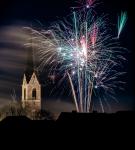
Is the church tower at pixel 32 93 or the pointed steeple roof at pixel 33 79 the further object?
the church tower at pixel 32 93

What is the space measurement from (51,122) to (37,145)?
17.7 feet

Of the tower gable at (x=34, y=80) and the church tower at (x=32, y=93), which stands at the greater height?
the tower gable at (x=34, y=80)

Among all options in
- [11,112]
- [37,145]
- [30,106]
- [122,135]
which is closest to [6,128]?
[37,145]

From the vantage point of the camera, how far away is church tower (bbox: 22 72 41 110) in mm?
85312

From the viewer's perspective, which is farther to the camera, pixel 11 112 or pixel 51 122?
pixel 11 112

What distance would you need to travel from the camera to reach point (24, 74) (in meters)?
83.6

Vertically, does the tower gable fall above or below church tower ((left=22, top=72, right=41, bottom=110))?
above

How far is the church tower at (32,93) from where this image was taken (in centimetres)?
8531

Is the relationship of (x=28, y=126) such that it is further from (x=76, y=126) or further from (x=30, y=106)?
(x=30, y=106)

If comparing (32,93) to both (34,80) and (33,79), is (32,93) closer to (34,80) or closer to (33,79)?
(34,80)

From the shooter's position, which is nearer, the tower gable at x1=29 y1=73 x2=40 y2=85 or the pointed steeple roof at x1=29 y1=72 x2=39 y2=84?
the pointed steeple roof at x1=29 y1=72 x2=39 y2=84

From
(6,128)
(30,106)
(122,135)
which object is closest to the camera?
(122,135)

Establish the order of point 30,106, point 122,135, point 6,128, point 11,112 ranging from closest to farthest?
point 122,135, point 6,128, point 11,112, point 30,106

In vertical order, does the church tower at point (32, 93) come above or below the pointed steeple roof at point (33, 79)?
below
